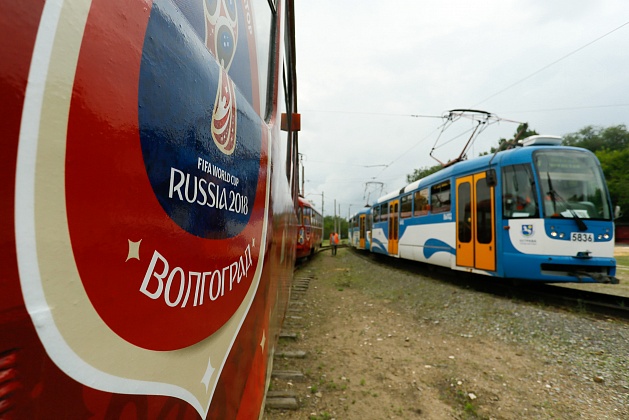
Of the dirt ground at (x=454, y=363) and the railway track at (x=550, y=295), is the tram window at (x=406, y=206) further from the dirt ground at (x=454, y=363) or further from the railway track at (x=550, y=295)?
the dirt ground at (x=454, y=363)

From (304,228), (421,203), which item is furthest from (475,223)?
(304,228)

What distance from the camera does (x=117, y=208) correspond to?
532 millimetres

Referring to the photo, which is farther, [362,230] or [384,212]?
[362,230]

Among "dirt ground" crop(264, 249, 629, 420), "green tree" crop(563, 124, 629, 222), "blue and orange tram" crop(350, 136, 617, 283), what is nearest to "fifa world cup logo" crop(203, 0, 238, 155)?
"dirt ground" crop(264, 249, 629, 420)

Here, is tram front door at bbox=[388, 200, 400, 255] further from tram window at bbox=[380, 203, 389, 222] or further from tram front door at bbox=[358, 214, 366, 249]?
tram front door at bbox=[358, 214, 366, 249]

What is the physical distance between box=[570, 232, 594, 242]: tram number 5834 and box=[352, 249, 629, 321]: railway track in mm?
1050

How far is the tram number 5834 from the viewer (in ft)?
18.0

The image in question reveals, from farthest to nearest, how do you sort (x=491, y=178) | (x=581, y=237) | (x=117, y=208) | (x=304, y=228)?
(x=304, y=228)
(x=491, y=178)
(x=581, y=237)
(x=117, y=208)

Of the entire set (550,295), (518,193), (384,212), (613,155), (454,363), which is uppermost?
(613,155)

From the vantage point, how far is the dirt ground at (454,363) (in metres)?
2.76

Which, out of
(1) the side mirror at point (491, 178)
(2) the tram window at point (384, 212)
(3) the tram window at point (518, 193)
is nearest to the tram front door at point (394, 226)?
(2) the tram window at point (384, 212)

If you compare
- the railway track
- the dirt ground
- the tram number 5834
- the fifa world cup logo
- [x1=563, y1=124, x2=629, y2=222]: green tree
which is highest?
[x1=563, y1=124, x2=629, y2=222]: green tree

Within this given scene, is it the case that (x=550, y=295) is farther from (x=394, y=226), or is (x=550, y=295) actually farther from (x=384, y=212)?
(x=384, y=212)

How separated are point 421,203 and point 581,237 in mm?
4429
